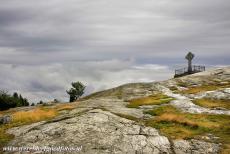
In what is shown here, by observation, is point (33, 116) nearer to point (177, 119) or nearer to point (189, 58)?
point (177, 119)

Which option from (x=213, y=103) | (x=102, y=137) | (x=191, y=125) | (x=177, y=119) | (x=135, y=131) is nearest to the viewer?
(x=102, y=137)

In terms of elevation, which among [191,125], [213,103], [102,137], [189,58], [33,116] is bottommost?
[102,137]

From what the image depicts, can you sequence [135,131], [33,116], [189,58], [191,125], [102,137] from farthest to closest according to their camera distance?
[189,58] → [33,116] → [191,125] → [135,131] → [102,137]

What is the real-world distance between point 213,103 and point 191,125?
77.1 feet

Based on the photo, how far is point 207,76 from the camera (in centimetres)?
13062

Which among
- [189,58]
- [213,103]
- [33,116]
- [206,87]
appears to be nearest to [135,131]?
[33,116]

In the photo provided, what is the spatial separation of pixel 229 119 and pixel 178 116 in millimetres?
8784

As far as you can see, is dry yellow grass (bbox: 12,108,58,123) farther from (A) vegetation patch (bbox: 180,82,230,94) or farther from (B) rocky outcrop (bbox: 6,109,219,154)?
(A) vegetation patch (bbox: 180,82,230,94)

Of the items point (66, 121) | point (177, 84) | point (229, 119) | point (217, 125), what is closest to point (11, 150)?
point (66, 121)

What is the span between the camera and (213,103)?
8144 cm

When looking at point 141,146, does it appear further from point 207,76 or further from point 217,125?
point 207,76

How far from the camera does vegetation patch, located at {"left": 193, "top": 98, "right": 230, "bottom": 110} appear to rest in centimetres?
7788

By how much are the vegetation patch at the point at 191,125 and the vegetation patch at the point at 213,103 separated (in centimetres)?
926

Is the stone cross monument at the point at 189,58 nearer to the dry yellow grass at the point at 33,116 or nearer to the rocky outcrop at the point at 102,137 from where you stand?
the dry yellow grass at the point at 33,116
